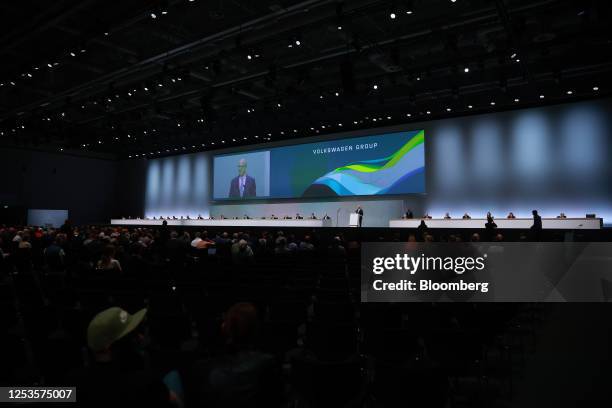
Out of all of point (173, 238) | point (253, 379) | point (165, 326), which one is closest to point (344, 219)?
point (173, 238)

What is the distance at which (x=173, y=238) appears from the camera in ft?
32.7

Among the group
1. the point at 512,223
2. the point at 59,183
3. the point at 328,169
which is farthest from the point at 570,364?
the point at 59,183

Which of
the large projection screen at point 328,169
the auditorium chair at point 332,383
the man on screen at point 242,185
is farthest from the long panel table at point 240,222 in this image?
the auditorium chair at point 332,383

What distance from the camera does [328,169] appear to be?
19297 mm

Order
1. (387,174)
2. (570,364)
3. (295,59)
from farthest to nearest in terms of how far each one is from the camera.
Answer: (387,174) → (295,59) → (570,364)

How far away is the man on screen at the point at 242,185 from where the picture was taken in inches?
845

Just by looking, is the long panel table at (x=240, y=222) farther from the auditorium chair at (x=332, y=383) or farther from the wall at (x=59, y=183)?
the auditorium chair at (x=332, y=383)

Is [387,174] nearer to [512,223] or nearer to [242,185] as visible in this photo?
[512,223]

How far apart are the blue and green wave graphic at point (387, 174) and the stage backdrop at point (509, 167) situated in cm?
41

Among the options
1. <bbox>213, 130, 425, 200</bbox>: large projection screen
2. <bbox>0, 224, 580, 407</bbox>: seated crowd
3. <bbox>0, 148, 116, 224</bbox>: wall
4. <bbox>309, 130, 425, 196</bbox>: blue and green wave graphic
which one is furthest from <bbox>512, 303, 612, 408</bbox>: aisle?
<bbox>0, 148, 116, 224</bbox>: wall

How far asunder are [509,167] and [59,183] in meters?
24.8

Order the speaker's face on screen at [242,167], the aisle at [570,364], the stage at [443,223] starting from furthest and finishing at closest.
Result: the speaker's face on screen at [242,167], the stage at [443,223], the aisle at [570,364]

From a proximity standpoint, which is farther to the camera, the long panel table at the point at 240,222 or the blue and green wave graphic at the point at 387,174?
the long panel table at the point at 240,222

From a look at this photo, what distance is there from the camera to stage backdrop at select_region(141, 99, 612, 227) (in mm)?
14336
